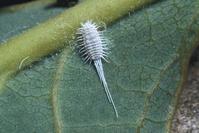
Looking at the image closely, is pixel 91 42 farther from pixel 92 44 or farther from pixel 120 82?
pixel 120 82

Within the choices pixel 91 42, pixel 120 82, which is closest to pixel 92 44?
pixel 91 42

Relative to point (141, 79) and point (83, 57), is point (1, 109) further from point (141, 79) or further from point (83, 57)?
point (141, 79)

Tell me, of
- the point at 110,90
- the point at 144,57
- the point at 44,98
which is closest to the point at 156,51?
the point at 144,57

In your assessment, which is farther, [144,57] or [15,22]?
[15,22]

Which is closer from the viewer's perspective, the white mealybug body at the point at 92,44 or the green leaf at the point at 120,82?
the green leaf at the point at 120,82

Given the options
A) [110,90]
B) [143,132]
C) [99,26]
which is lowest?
[143,132]
